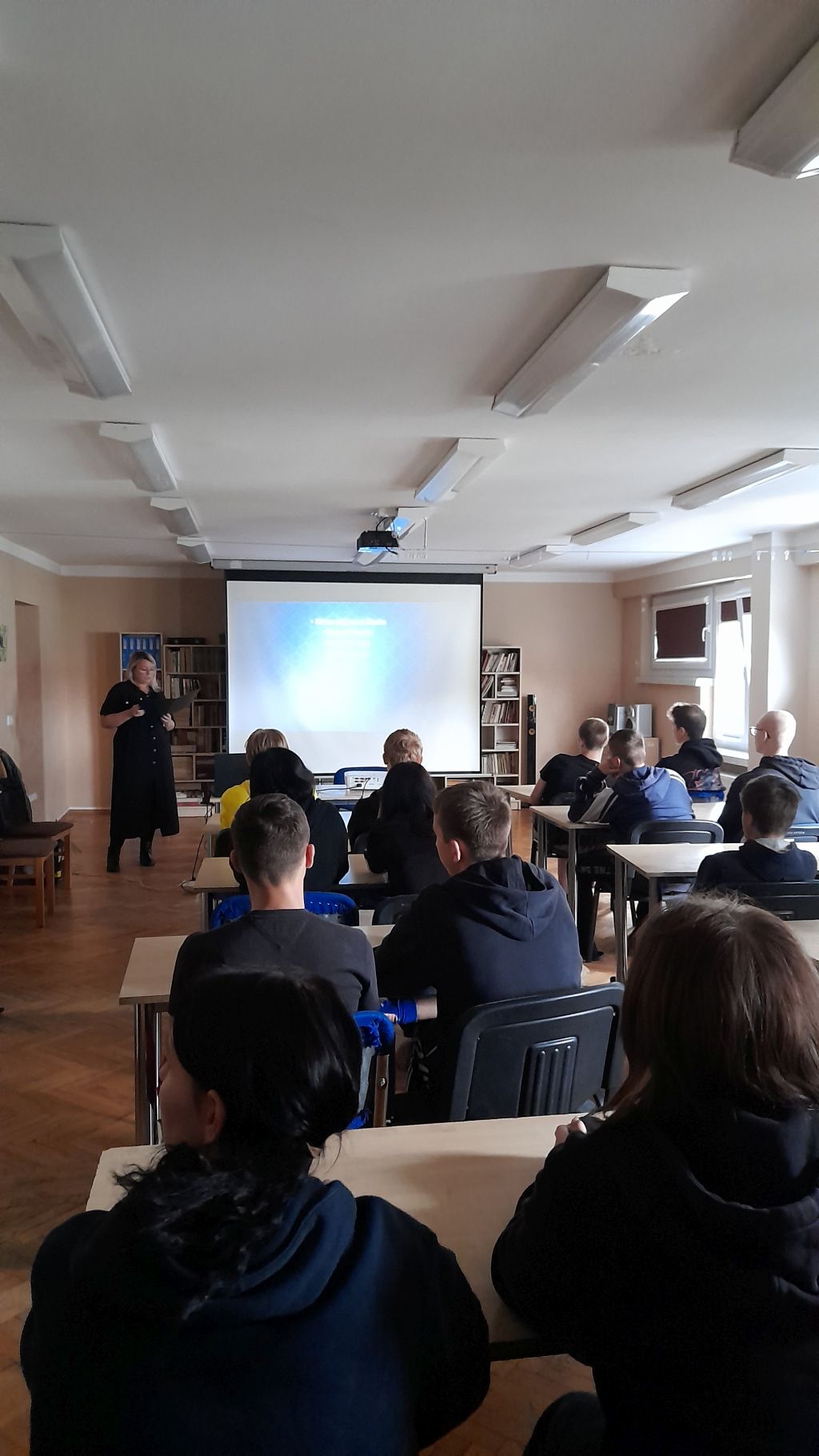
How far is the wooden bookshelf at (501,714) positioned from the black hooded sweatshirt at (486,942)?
8.32 m

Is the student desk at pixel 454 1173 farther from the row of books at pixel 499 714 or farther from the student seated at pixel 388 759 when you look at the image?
the row of books at pixel 499 714

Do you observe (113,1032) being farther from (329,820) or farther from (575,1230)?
(575,1230)

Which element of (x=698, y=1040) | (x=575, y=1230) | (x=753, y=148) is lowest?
(x=575, y=1230)

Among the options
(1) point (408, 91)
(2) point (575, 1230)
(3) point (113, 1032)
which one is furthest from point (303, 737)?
(2) point (575, 1230)

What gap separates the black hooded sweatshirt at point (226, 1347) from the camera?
0.73m

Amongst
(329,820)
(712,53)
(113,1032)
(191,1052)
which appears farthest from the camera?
(113,1032)

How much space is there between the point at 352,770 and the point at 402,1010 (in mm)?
6634

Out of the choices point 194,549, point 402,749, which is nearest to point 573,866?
point 402,749

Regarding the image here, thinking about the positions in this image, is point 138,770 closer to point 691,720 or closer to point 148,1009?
point 691,720

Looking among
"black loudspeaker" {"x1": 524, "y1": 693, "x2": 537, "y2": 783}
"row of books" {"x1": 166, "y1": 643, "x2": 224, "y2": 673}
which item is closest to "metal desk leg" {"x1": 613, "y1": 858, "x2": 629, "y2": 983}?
"black loudspeaker" {"x1": 524, "y1": 693, "x2": 537, "y2": 783}

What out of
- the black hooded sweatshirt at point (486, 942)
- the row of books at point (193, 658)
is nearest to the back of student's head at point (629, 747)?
the black hooded sweatshirt at point (486, 942)

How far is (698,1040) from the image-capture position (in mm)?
1005

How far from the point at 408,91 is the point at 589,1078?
2.09m

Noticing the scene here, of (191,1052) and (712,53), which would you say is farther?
(712,53)
